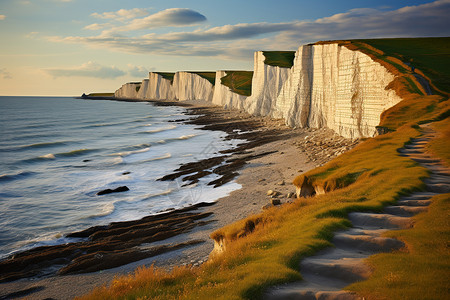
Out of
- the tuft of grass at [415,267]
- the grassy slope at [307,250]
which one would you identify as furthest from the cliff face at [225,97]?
the tuft of grass at [415,267]

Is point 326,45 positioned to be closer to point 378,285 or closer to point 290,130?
point 290,130

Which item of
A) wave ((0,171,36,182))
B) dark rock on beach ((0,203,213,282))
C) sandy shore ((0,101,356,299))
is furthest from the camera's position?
wave ((0,171,36,182))

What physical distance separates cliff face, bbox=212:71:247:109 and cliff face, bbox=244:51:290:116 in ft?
72.4

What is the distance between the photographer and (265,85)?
72.2m

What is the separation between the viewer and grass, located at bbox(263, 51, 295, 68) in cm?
7112

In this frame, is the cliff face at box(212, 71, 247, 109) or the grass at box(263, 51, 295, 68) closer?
the grass at box(263, 51, 295, 68)

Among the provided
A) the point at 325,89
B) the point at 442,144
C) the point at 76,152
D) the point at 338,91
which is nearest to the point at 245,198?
the point at 442,144

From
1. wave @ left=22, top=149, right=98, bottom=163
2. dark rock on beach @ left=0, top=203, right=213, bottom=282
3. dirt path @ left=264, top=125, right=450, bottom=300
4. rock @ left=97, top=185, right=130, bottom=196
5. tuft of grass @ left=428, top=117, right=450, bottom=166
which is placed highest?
tuft of grass @ left=428, top=117, right=450, bottom=166

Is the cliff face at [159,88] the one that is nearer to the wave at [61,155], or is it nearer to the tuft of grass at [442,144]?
the wave at [61,155]

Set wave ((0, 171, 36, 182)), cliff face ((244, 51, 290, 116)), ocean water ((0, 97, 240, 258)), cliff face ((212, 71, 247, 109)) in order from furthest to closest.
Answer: cliff face ((212, 71, 247, 109)) < cliff face ((244, 51, 290, 116)) < wave ((0, 171, 36, 182)) < ocean water ((0, 97, 240, 258))

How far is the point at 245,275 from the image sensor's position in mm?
6934

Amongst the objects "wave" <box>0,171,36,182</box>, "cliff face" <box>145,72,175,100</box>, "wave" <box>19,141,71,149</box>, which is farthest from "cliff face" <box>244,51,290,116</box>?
"cliff face" <box>145,72,175,100</box>

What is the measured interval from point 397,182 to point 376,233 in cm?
474

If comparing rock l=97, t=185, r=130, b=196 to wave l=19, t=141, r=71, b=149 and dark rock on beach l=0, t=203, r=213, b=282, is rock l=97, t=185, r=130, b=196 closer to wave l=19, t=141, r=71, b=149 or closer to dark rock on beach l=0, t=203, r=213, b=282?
Result: dark rock on beach l=0, t=203, r=213, b=282
